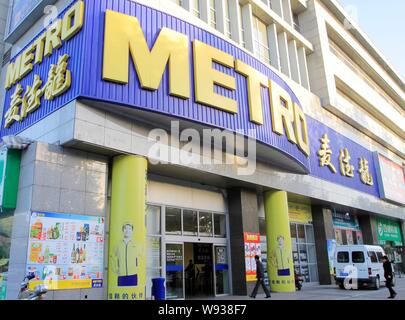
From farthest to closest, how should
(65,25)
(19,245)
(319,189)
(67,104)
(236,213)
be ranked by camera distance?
(319,189)
(236,213)
(65,25)
(67,104)
(19,245)

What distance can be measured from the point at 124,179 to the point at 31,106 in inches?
183

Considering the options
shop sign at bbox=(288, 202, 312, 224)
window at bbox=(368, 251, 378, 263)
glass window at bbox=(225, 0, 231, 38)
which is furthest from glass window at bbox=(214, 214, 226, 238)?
glass window at bbox=(225, 0, 231, 38)

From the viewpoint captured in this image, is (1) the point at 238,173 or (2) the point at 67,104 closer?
(2) the point at 67,104

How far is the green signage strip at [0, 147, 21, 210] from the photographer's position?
1056 cm

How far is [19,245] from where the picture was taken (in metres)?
10.0

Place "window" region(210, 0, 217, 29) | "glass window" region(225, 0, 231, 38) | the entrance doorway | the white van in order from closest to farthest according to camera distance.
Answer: the entrance doorway, the white van, "window" region(210, 0, 217, 29), "glass window" region(225, 0, 231, 38)

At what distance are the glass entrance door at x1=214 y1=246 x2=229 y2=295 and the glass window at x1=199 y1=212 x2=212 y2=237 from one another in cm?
86

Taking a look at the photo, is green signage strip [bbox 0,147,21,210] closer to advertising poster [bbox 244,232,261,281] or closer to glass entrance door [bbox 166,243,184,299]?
glass entrance door [bbox 166,243,184,299]

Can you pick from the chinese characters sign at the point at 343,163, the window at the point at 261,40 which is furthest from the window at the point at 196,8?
the chinese characters sign at the point at 343,163

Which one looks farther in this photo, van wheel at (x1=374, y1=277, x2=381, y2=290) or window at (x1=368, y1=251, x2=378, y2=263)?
window at (x1=368, y1=251, x2=378, y2=263)

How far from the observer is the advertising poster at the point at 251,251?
16.1 metres
